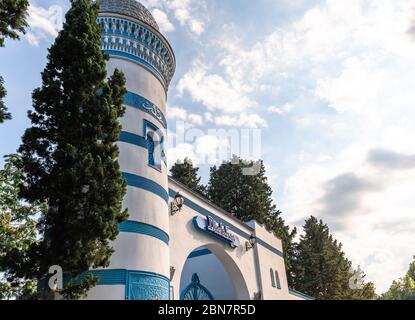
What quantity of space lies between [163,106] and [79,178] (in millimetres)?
7169

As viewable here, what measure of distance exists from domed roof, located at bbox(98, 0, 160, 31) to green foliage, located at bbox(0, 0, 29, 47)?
181 inches

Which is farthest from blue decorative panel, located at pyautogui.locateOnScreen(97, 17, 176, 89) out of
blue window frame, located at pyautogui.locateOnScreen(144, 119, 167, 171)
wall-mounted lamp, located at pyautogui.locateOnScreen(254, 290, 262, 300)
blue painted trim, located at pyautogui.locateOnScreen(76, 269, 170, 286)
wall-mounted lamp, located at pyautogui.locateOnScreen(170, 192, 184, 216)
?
wall-mounted lamp, located at pyautogui.locateOnScreen(254, 290, 262, 300)

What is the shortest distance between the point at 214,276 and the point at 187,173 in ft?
57.2

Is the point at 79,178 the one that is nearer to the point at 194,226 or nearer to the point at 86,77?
the point at 86,77

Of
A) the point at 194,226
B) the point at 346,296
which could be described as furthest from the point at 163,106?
the point at 346,296

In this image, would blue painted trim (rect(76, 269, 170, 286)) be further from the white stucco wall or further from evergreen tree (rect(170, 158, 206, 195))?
evergreen tree (rect(170, 158, 206, 195))

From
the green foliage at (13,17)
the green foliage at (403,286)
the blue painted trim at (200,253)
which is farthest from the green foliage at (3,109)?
the green foliage at (403,286)

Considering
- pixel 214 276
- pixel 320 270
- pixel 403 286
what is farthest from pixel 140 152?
pixel 403 286

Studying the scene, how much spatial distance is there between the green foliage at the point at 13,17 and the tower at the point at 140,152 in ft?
12.4

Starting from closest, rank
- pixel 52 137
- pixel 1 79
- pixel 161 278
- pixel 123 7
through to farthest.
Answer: pixel 52 137 → pixel 1 79 → pixel 161 278 → pixel 123 7

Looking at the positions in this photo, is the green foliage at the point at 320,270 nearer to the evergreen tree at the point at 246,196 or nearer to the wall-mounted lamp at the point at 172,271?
the evergreen tree at the point at 246,196

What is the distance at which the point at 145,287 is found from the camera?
1140 centimetres

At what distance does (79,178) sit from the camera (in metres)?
8.93

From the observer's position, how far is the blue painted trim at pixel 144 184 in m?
12.5
